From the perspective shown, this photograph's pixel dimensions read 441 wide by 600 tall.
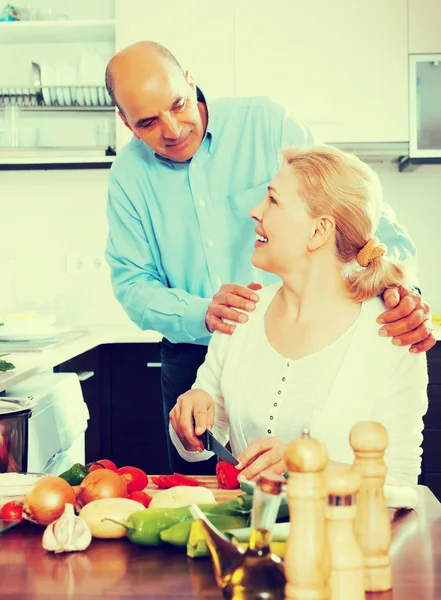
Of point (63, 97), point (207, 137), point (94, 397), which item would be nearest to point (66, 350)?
point (94, 397)

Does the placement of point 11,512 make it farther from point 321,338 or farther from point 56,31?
point 56,31

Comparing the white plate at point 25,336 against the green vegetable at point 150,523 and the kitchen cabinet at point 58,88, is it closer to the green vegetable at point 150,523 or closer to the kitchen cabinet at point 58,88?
the kitchen cabinet at point 58,88

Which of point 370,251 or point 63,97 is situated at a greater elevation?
point 63,97

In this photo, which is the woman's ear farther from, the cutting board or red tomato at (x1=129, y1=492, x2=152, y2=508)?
red tomato at (x1=129, y1=492, x2=152, y2=508)

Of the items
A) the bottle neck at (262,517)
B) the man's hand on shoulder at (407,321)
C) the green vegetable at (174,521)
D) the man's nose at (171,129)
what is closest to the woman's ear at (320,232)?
the man's hand on shoulder at (407,321)

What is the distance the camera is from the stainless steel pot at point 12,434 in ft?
5.29

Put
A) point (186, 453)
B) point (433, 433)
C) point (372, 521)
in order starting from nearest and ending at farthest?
point (372, 521) → point (186, 453) → point (433, 433)

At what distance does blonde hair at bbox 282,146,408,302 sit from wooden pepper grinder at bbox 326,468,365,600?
887 mm

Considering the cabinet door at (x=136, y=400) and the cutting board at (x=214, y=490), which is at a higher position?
the cutting board at (x=214, y=490)

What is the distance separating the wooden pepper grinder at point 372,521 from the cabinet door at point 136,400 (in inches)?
97.0

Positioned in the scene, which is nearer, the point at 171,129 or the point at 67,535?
the point at 67,535

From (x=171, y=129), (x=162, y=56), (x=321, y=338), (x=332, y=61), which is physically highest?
(x=332, y=61)

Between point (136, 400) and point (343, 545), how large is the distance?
2600mm

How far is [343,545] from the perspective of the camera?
0.78m
